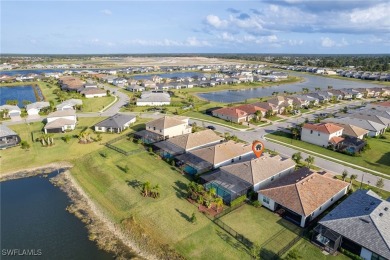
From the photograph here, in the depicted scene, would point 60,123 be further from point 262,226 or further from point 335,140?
point 335,140

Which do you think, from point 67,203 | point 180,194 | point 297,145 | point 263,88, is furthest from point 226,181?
point 263,88

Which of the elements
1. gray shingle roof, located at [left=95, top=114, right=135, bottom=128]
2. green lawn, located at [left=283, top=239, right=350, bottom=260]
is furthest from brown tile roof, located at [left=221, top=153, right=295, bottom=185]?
gray shingle roof, located at [left=95, top=114, right=135, bottom=128]

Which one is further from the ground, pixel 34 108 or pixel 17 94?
pixel 34 108

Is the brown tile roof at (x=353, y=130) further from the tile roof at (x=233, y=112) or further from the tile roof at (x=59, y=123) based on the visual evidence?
the tile roof at (x=59, y=123)

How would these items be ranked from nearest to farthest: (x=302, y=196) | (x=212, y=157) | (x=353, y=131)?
1. (x=302, y=196)
2. (x=212, y=157)
3. (x=353, y=131)

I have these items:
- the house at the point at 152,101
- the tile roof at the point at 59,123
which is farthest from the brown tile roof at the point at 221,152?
the house at the point at 152,101

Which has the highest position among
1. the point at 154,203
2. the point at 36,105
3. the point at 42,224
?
the point at 36,105

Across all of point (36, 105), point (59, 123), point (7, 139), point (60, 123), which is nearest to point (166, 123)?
point (60, 123)

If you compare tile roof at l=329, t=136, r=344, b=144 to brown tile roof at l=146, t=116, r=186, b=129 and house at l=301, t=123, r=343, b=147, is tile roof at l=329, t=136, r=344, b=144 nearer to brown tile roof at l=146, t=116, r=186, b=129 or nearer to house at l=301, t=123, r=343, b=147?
house at l=301, t=123, r=343, b=147
